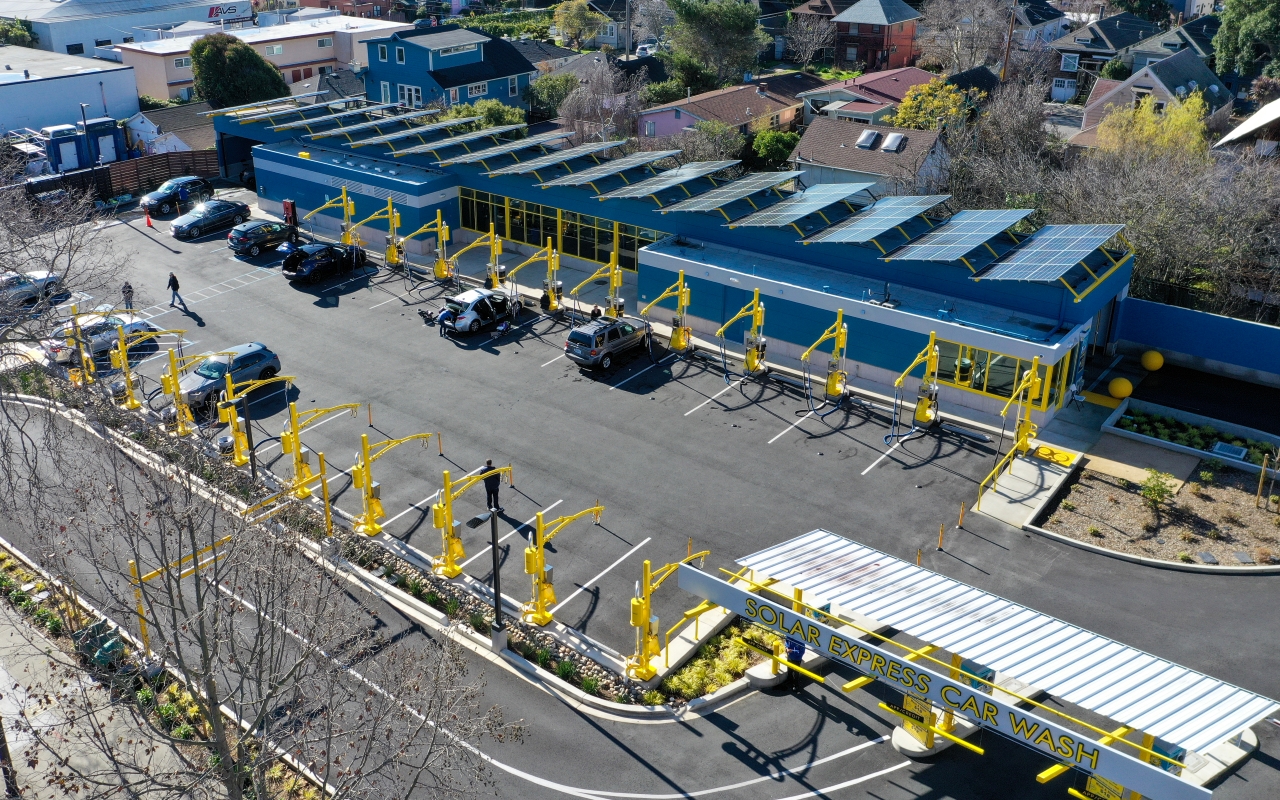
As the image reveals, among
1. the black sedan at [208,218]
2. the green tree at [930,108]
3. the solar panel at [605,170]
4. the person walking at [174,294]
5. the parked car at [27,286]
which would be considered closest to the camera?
the parked car at [27,286]

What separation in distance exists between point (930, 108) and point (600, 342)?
30782 millimetres

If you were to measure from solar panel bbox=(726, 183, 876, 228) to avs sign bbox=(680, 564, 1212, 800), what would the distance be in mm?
19380

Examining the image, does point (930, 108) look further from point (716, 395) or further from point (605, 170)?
point (716, 395)

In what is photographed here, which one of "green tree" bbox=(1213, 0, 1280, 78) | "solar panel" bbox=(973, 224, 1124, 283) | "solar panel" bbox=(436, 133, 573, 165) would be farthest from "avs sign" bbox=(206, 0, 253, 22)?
"solar panel" bbox=(973, 224, 1124, 283)

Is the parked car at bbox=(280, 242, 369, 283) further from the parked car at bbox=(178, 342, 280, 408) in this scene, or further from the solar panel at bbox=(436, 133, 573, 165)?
the parked car at bbox=(178, 342, 280, 408)

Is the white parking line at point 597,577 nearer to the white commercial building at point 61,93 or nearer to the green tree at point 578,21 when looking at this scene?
the white commercial building at point 61,93

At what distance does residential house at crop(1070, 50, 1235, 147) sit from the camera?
215 feet

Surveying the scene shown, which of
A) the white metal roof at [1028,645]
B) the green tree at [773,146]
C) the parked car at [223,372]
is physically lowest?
the parked car at [223,372]

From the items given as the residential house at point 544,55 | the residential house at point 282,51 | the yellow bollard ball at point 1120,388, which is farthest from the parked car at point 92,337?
the residential house at point 544,55

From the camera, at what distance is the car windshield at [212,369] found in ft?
108

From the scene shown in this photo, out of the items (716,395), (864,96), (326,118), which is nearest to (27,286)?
(326,118)

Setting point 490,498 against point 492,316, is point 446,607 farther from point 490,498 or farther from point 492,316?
point 492,316

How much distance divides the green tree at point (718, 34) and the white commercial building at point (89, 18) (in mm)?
40530

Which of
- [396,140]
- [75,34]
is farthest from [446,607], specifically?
[75,34]
